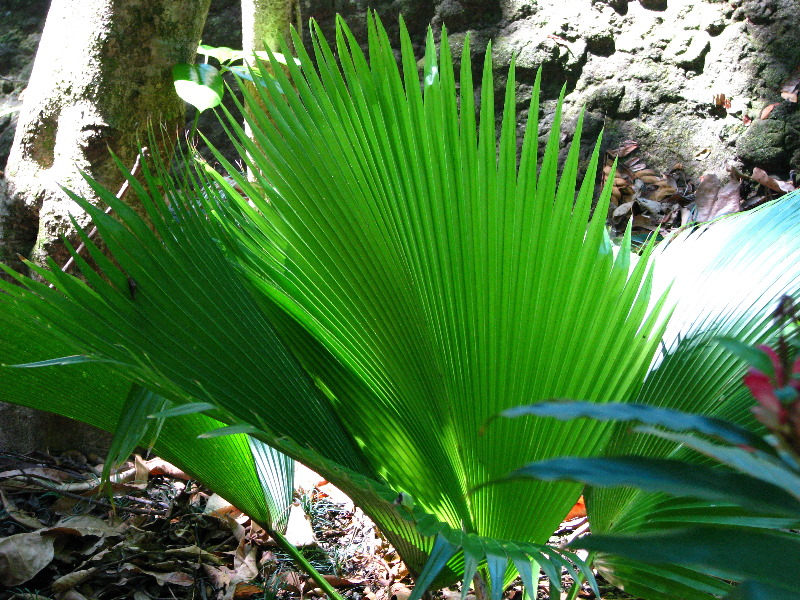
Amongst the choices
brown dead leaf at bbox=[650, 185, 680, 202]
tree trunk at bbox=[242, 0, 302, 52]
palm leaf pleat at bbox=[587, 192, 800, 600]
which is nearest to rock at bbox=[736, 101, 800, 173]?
brown dead leaf at bbox=[650, 185, 680, 202]

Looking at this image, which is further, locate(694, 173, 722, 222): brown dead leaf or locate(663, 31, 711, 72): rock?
locate(663, 31, 711, 72): rock

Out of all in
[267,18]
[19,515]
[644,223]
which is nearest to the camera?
[19,515]

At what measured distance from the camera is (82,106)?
5.29 feet

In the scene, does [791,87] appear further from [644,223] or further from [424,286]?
[424,286]

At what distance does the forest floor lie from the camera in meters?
1.30

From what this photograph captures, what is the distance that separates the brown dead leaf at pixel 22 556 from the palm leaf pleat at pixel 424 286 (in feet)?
1.94

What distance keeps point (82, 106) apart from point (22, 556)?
974 millimetres

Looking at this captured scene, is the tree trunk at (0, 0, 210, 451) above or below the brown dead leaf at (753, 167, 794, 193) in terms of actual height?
above

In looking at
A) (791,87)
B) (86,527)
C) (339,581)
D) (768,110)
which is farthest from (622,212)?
(86,527)

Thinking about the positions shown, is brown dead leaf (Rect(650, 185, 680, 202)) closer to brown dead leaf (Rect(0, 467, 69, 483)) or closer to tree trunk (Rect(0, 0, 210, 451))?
tree trunk (Rect(0, 0, 210, 451))

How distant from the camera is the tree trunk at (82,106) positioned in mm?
1607

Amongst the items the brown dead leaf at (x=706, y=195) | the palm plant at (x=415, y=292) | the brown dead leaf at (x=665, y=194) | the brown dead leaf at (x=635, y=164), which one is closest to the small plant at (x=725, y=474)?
the palm plant at (x=415, y=292)

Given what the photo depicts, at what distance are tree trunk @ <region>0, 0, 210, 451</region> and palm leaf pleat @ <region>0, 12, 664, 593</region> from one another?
813mm

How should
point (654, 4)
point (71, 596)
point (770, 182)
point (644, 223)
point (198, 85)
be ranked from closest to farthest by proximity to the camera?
point (71, 596) < point (198, 85) < point (770, 182) < point (644, 223) < point (654, 4)
